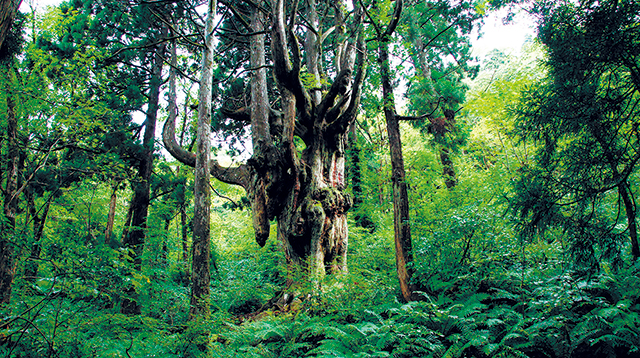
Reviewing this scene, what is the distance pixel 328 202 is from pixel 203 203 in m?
2.61

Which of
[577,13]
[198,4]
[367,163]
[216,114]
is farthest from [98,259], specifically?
[367,163]

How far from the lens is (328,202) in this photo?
21.4 feet

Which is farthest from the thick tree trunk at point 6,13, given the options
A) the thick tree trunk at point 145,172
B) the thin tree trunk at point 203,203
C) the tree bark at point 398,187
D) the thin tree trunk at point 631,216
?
the thick tree trunk at point 145,172

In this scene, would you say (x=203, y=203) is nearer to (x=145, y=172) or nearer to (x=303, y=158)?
(x=303, y=158)

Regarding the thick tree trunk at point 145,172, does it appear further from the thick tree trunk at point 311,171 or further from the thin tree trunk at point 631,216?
the thin tree trunk at point 631,216

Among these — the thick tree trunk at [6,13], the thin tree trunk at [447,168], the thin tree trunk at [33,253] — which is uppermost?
the thin tree trunk at [447,168]

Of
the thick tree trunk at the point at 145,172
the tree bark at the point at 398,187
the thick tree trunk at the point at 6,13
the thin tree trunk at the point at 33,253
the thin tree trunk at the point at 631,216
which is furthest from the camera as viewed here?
the thick tree trunk at the point at 145,172

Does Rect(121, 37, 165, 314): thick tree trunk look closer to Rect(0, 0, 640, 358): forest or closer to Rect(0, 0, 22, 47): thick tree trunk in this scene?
Rect(0, 0, 640, 358): forest

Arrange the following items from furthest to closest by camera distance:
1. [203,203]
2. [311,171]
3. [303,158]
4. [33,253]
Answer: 1. [303,158]
2. [311,171]
3. [203,203]
4. [33,253]

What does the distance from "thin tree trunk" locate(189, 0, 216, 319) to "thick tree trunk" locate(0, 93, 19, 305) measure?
87.6 inches

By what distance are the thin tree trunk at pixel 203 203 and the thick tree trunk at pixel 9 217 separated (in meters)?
2.23

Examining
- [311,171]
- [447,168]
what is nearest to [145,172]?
[311,171]

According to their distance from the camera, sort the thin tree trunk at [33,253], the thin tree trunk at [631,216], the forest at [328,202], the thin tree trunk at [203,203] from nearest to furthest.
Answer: the forest at [328,202] < the thin tree trunk at [631,216] < the thin tree trunk at [33,253] < the thin tree trunk at [203,203]

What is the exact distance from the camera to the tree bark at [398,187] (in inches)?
187
